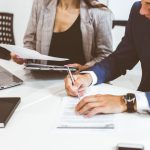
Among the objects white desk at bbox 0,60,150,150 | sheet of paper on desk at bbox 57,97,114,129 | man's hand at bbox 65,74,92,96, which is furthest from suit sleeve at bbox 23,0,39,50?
sheet of paper on desk at bbox 57,97,114,129

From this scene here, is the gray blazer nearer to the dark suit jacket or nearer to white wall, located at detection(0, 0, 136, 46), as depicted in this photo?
the dark suit jacket

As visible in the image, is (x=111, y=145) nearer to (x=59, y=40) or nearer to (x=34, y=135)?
(x=34, y=135)

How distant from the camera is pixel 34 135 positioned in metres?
1.00

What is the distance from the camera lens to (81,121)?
1.09m

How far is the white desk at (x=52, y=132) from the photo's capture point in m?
0.94

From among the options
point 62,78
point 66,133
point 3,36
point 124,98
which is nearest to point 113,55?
point 62,78

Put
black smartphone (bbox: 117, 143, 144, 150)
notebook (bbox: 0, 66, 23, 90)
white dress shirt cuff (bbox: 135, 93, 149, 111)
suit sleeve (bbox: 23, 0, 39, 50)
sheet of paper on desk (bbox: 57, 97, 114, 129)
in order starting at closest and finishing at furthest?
black smartphone (bbox: 117, 143, 144, 150)
sheet of paper on desk (bbox: 57, 97, 114, 129)
white dress shirt cuff (bbox: 135, 93, 149, 111)
notebook (bbox: 0, 66, 23, 90)
suit sleeve (bbox: 23, 0, 39, 50)

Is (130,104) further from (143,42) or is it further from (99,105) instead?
(143,42)

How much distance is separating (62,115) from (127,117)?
23cm

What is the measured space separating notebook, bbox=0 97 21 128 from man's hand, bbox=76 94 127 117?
0.76ft

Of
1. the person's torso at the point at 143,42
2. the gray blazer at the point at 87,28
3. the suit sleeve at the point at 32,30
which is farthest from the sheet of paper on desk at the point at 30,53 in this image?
the suit sleeve at the point at 32,30

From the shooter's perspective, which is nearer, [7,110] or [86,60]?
[7,110]

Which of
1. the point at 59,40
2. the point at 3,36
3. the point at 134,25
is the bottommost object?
the point at 3,36

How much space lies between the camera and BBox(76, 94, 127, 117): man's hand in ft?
3.74
